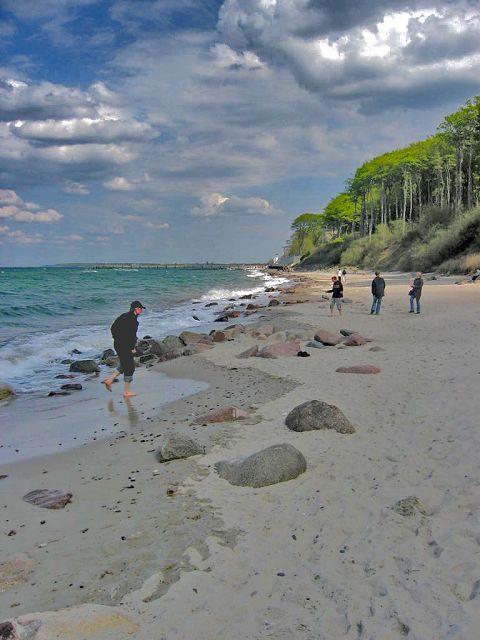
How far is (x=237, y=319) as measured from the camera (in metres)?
26.6

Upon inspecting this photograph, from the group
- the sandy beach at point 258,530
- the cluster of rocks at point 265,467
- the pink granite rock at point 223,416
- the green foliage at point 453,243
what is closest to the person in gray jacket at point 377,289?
the sandy beach at point 258,530

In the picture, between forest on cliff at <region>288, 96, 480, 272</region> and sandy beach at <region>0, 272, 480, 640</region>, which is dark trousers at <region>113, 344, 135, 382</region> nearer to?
sandy beach at <region>0, 272, 480, 640</region>

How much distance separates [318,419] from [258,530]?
2.91 metres

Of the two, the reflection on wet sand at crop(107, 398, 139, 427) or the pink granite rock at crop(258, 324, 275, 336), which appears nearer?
the reflection on wet sand at crop(107, 398, 139, 427)

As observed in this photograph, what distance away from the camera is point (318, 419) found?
738 centimetres

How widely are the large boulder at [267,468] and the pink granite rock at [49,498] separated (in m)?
1.71

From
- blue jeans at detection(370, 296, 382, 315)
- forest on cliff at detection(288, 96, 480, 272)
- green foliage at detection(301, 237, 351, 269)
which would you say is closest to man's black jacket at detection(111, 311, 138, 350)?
blue jeans at detection(370, 296, 382, 315)

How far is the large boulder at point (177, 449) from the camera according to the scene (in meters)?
6.53

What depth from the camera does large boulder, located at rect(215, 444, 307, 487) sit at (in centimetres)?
567

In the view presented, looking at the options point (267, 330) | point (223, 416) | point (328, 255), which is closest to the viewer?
point (223, 416)

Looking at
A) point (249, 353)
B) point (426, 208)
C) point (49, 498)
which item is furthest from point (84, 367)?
point (426, 208)

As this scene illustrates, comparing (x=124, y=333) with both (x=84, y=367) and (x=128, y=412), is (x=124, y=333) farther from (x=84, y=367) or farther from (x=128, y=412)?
(x=84, y=367)

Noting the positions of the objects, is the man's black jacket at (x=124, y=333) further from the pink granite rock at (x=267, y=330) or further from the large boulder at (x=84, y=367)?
the pink granite rock at (x=267, y=330)

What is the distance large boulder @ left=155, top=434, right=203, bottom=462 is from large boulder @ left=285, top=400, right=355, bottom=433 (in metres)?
1.52
